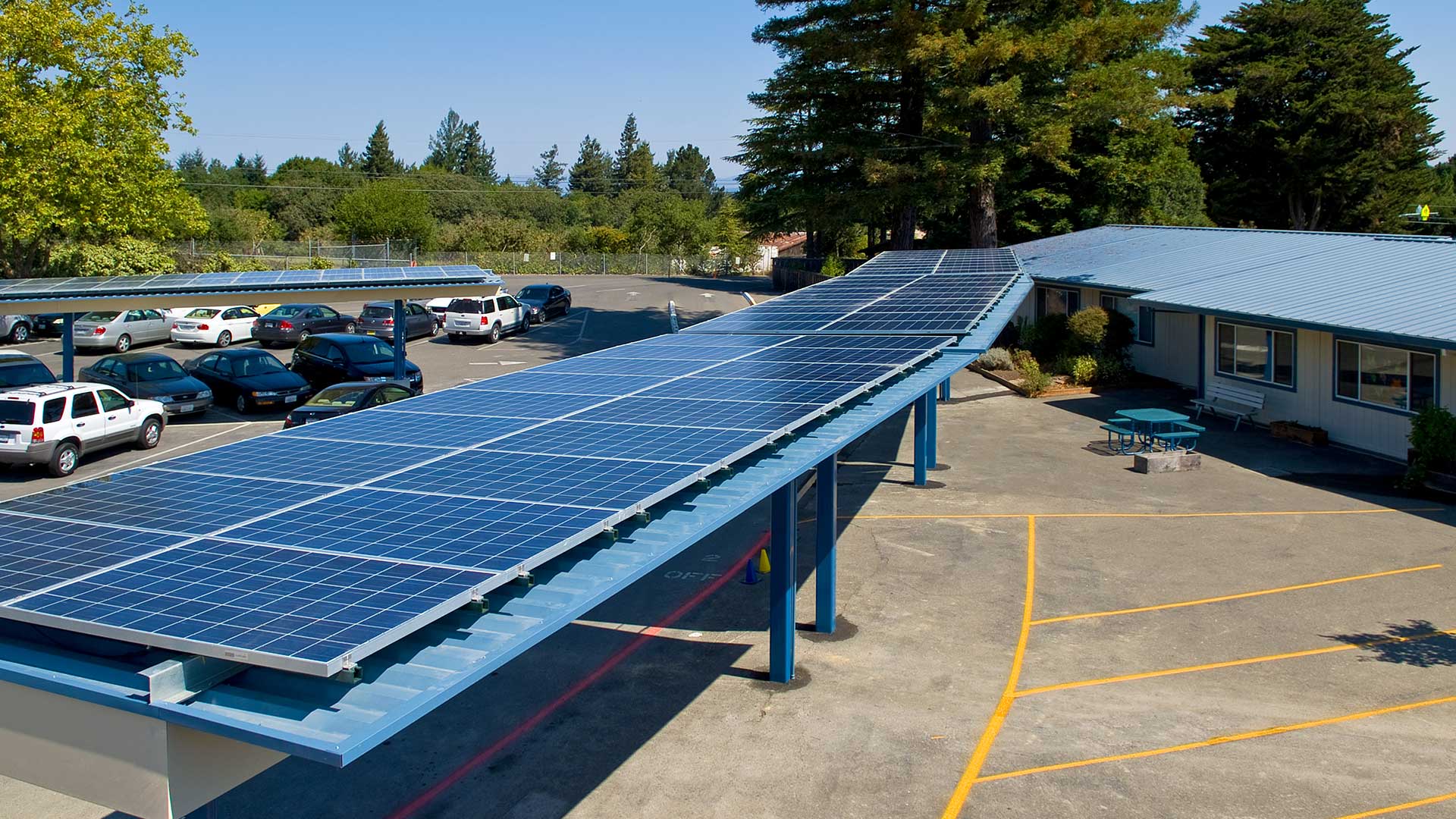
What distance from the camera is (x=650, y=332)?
44.3 m

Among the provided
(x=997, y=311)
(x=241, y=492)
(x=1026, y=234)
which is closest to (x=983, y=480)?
(x=997, y=311)

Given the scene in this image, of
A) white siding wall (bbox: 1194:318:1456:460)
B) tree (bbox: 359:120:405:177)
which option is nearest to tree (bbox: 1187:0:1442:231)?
white siding wall (bbox: 1194:318:1456:460)

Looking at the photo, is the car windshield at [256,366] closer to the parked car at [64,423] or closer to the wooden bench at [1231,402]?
the parked car at [64,423]

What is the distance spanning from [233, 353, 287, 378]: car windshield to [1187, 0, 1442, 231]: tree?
49165mm

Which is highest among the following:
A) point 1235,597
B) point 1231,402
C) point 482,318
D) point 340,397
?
point 482,318

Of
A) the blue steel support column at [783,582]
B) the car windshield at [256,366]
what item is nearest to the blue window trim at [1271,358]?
the blue steel support column at [783,582]

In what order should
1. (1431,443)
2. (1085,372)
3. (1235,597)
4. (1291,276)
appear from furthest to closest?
(1085,372) < (1291,276) < (1431,443) < (1235,597)

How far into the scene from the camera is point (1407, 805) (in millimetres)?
8992

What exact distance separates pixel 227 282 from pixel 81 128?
17755 millimetres

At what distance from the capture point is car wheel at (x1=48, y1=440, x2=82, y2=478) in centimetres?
2152

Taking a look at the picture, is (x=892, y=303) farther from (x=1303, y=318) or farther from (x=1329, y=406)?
(x=1329, y=406)

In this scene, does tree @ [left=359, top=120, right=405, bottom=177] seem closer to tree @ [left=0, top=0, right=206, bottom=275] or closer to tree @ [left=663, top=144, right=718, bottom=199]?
tree @ [left=663, top=144, right=718, bottom=199]

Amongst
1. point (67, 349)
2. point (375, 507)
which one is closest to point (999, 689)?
point (375, 507)

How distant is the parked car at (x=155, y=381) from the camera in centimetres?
2636
